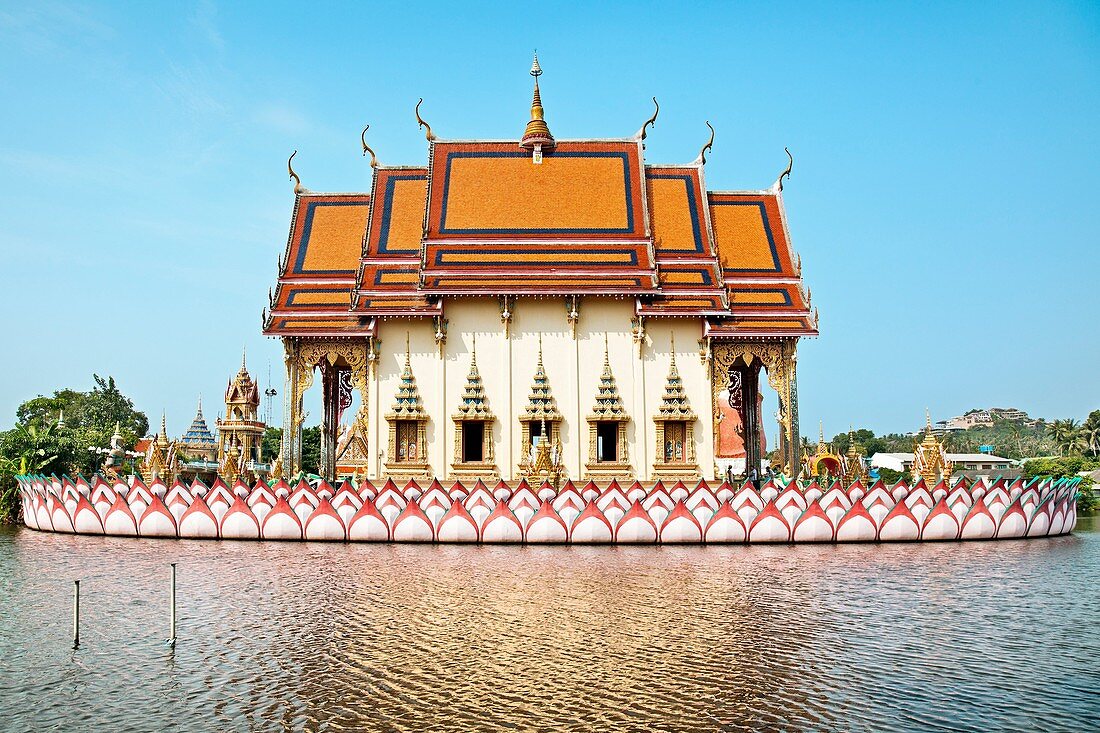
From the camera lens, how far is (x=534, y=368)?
82.9ft

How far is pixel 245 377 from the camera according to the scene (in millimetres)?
43531

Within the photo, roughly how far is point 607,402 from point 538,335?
2607 mm

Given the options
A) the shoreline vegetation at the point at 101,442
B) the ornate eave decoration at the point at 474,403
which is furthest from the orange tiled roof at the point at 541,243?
the shoreline vegetation at the point at 101,442

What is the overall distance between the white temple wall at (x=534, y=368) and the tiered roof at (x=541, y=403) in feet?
0.94

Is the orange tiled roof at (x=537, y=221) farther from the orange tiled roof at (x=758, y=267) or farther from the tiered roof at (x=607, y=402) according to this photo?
the orange tiled roof at (x=758, y=267)

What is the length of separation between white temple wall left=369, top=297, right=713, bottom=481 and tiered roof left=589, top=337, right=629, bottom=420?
0.24 metres

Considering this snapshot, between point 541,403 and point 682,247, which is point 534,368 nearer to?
point 541,403

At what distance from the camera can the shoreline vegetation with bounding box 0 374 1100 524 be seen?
84.5 ft

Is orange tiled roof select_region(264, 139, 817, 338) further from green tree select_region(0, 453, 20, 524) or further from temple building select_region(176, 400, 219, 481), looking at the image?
temple building select_region(176, 400, 219, 481)

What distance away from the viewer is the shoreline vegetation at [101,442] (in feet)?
84.5

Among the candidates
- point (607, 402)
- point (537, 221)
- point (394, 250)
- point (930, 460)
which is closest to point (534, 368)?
point (607, 402)

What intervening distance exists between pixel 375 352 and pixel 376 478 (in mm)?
3368

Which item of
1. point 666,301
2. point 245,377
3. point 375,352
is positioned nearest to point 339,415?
point 375,352

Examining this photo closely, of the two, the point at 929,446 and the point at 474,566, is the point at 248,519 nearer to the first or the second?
the point at 474,566
